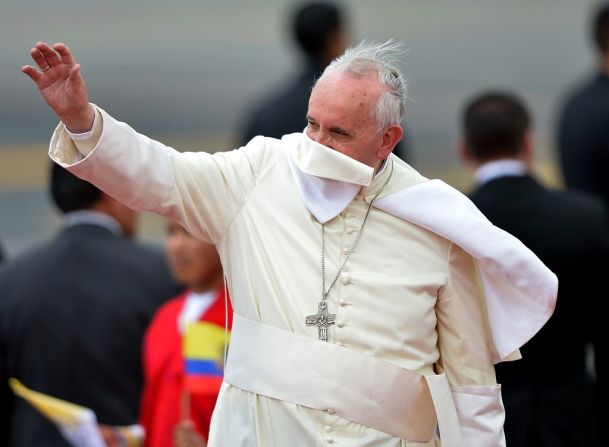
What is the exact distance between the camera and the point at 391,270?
12.6ft

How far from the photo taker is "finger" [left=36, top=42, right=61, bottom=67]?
3482 mm

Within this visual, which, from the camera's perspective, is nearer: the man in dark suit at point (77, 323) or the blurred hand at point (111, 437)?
the blurred hand at point (111, 437)

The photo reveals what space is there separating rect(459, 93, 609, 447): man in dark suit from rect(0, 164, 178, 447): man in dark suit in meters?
1.27

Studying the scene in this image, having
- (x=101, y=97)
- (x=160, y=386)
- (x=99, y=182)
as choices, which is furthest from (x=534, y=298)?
(x=101, y=97)

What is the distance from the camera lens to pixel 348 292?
3.80 m

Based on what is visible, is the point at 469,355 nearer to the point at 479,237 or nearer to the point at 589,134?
the point at 479,237

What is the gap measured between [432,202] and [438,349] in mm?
371

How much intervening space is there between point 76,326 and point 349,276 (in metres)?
1.96

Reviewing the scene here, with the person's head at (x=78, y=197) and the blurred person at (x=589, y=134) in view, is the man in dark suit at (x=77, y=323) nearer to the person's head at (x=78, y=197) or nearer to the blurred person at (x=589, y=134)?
the person's head at (x=78, y=197)

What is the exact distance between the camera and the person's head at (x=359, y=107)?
3734mm

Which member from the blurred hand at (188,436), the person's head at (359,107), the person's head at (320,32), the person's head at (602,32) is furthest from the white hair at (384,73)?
the person's head at (602,32)

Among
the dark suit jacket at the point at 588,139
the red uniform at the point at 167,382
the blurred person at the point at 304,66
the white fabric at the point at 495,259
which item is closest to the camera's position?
the white fabric at the point at 495,259

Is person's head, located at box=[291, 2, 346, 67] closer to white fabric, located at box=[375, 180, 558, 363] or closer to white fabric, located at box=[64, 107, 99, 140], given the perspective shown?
white fabric, located at box=[375, 180, 558, 363]

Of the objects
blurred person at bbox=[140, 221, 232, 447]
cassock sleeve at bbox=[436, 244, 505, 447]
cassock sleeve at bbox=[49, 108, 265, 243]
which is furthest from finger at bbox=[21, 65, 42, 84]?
Answer: blurred person at bbox=[140, 221, 232, 447]
